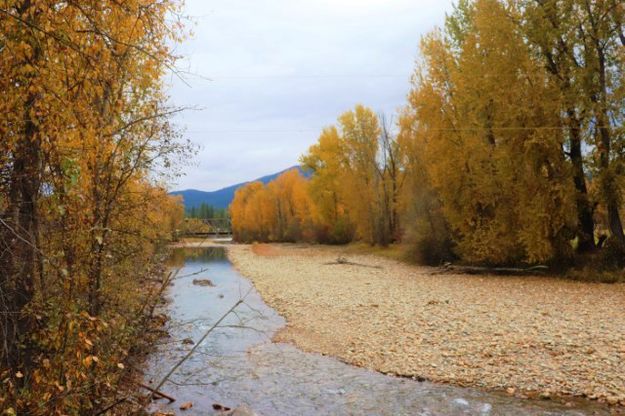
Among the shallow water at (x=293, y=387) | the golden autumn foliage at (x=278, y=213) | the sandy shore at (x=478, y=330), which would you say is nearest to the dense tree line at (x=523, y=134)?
the sandy shore at (x=478, y=330)

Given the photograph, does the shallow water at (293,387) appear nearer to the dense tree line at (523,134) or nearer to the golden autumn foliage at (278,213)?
the dense tree line at (523,134)

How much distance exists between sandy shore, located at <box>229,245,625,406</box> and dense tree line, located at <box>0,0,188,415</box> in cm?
629

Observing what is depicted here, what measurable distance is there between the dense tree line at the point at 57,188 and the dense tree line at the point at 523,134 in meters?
16.7

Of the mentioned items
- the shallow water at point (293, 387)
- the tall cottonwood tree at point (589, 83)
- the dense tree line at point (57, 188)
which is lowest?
the shallow water at point (293, 387)

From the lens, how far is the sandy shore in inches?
325

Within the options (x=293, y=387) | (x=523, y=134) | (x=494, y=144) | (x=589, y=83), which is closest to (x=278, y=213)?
(x=494, y=144)

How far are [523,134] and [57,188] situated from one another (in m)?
18.1

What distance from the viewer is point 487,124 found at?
21.6 meters

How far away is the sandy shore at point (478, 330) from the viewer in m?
8.27

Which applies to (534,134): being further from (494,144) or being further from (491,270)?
(491,270)

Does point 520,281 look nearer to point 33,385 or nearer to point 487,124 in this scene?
point 487,124

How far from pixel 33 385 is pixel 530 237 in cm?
1789

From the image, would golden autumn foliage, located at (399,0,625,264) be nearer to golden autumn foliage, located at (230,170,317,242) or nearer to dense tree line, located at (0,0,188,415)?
dense tree line, located at (0,0,188,415)

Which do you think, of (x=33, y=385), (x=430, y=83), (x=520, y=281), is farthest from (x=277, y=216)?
(x=33, y=385)
